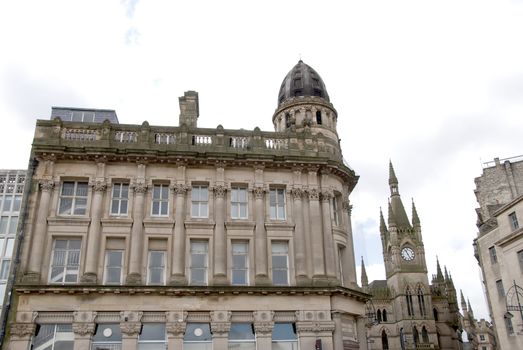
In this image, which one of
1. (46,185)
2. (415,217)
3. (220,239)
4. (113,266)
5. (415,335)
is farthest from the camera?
Result: (415,217)

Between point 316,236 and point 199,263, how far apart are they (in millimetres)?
7138

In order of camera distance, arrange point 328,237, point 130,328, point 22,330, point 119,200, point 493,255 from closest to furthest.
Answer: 1. point 22,330
2. point 130,328
3. point 119,200
4. point 328,237
5. point 493,255

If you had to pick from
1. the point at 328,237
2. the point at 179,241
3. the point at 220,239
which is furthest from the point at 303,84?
the point at 179,241

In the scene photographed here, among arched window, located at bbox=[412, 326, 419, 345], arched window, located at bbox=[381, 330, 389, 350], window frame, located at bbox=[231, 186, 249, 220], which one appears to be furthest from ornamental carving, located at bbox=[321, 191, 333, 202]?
arched window, located at bbox=[381, 330, 389, 350]

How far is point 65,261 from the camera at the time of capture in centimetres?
2553

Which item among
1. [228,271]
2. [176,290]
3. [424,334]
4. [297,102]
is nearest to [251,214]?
[228,271]

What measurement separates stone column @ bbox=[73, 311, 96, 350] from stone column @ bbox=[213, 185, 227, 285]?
6.65 metres

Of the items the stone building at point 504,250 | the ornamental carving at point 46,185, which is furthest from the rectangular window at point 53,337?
the stone building at point 504,250

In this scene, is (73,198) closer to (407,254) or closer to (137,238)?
(137,238)

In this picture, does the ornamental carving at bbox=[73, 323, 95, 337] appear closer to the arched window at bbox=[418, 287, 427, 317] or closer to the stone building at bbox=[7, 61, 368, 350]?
the stone building at bbox=[7, 61, 368, 350]

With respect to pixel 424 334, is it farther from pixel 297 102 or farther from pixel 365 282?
pixel 297 102

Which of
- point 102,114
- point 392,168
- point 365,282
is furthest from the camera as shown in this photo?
point 392,168

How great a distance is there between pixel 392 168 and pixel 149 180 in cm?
9885

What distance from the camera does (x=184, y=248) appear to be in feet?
86.6
